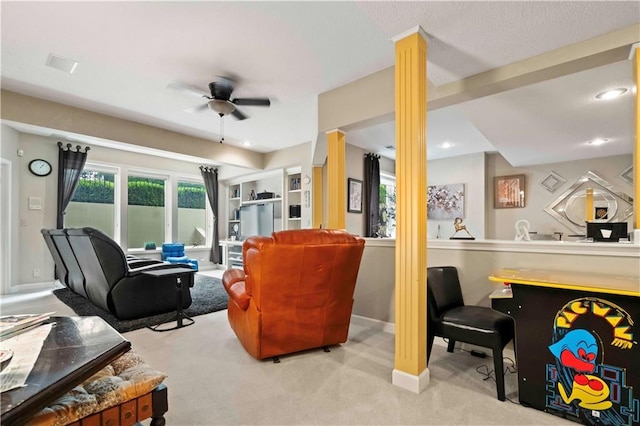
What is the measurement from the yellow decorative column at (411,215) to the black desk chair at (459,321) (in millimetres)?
164

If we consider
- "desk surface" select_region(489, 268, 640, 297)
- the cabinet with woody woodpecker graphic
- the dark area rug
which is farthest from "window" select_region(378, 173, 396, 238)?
the cabinet with woody woodpecker graphic

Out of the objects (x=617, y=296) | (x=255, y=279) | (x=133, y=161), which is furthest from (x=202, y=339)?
(x=133, y=161)

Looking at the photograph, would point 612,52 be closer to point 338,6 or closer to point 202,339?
point 338,6

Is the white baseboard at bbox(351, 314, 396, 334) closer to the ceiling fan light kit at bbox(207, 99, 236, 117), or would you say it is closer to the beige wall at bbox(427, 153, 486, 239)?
the ceiling fan light kit at bbox(207, 99, 236, 117)

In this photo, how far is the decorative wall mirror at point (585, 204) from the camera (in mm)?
5188

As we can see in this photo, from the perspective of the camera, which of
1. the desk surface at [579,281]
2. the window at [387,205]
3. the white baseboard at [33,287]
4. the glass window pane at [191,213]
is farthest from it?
the glass window pane at [191,213]

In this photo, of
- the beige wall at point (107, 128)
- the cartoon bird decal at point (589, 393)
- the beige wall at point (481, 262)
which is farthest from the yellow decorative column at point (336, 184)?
the beige wall at point (107, 128)

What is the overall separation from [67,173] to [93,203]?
77 cm

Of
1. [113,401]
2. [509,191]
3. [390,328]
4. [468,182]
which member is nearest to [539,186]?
[509,191]

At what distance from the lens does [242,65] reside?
323cm

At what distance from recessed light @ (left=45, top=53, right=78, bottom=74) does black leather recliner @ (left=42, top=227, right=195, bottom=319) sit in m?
1.77

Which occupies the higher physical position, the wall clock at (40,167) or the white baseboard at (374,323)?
the wall clock at (40,167)

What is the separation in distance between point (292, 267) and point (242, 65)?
227cm

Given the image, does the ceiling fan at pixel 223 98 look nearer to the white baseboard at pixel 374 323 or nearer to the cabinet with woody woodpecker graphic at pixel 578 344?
the white baseboard at pixel 374 323
